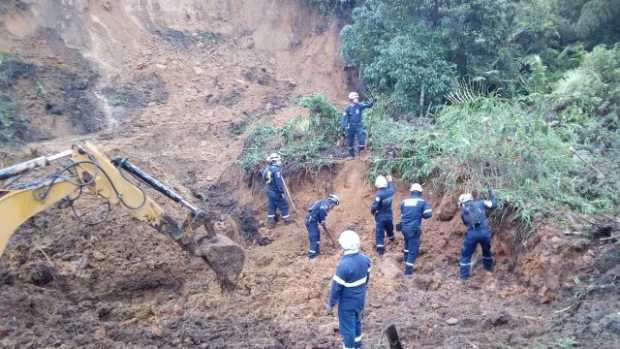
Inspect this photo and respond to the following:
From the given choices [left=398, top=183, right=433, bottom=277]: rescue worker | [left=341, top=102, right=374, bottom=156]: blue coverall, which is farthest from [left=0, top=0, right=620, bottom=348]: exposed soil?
[left=341, top=102, right=374, bottom=156]: blue coverall

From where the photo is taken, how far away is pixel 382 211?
11281 millimetres

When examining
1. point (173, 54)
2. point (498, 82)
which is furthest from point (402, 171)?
point (173, 54)

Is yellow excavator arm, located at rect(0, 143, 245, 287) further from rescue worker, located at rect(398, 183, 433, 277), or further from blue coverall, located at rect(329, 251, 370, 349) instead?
rescue worker, located at rect(398, 183, 433, 277)

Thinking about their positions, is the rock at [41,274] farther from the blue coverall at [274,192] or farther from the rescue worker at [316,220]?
the blue coverall at [274,192]

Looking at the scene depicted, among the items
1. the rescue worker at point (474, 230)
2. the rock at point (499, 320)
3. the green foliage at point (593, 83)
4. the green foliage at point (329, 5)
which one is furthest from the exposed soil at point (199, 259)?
the green foliage at point (593, 83)

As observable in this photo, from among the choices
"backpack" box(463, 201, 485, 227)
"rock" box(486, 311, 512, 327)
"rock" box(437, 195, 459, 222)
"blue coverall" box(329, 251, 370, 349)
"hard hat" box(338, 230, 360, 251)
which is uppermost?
"hard hat" box(338, 230, 360, 251)

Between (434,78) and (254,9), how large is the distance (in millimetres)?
10197

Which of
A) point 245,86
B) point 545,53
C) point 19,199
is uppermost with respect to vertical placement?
point 19,199

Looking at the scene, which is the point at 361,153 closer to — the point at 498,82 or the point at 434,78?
the point at 434,78

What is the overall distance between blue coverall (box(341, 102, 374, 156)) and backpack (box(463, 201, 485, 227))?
154 inches

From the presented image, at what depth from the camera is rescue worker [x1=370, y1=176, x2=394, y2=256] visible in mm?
11109

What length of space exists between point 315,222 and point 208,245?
9.56 ft

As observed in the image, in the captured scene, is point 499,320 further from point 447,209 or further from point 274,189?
point 274,189

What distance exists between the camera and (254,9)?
2308cm
